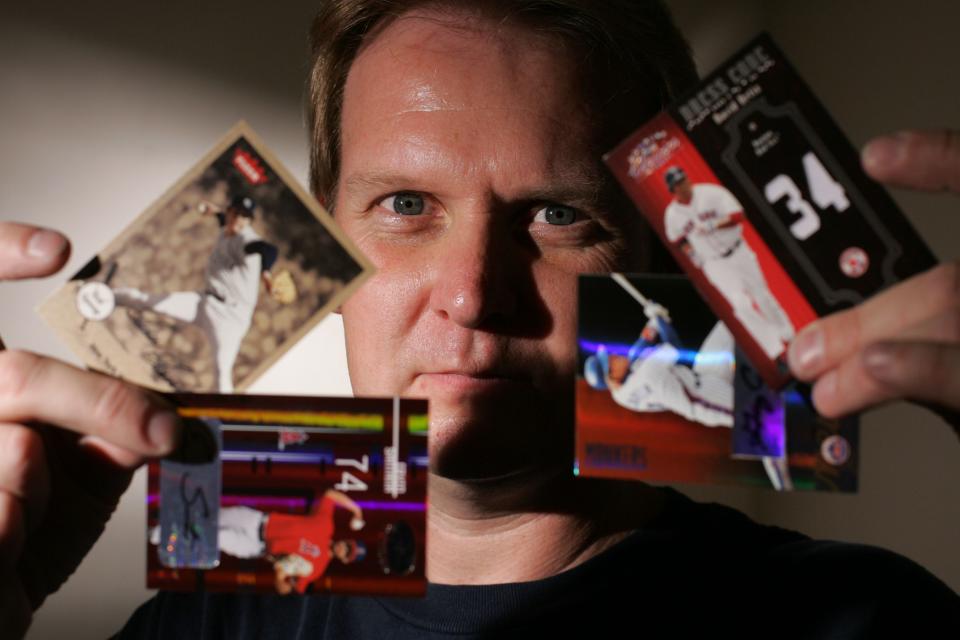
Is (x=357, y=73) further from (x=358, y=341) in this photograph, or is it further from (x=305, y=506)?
(x=305, y=506)

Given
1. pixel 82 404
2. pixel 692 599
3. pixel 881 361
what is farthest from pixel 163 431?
pixel 692 599

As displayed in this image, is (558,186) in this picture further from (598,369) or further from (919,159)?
(919,159)

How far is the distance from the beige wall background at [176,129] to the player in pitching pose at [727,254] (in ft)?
5.25

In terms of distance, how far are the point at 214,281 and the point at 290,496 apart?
28 cm

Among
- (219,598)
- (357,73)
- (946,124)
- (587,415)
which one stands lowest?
(219,598)

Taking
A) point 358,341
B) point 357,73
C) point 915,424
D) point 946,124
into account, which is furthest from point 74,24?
point 915,424

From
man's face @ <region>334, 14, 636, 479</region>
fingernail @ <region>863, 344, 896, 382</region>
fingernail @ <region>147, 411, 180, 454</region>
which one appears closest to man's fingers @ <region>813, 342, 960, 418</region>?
fingernail @ <region>863, 344, 896, 382</region>

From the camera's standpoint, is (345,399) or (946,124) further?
(946,124)

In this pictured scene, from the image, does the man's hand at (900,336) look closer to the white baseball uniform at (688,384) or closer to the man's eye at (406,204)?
the white baseball uniform at (688,384)

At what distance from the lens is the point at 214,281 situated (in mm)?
1122

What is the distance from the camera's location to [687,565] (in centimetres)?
152

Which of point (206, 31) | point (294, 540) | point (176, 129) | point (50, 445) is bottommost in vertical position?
point (294, 540)

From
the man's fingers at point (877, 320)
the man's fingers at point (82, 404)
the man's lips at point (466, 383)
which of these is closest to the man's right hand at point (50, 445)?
the man's fingers at point (82, 404)

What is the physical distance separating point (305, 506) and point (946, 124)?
2.20 m
